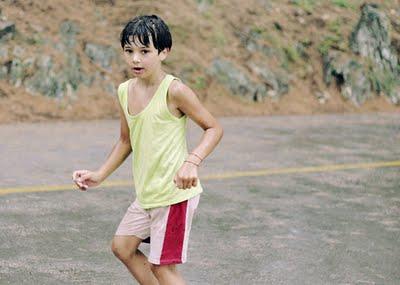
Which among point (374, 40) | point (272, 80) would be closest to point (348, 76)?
point (374, 40)

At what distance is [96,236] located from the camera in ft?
20.9

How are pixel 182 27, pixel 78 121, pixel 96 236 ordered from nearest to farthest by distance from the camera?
pixel 96 236
pixel 78 121
pixel 182 27

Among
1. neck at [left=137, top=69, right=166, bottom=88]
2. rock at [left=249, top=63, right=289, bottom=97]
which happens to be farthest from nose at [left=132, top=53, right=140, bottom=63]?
rock at [left=249, top=63, right=289, bottom=97]

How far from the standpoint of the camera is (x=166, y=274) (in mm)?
4176

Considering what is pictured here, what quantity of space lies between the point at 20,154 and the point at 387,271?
5.10 metres

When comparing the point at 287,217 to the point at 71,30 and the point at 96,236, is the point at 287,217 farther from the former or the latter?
the point at 71,30

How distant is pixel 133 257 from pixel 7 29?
10.3 metres

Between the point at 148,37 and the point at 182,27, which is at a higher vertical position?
the point at 148,37

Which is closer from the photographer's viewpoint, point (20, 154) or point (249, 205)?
point (249, 205)

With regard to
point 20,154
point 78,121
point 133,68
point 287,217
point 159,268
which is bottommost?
point 78,121

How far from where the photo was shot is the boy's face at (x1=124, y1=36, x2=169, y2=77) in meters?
4.09

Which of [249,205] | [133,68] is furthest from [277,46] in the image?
[133,68]

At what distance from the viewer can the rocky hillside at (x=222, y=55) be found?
13.6 m

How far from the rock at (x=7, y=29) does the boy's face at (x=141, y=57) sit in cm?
1016
